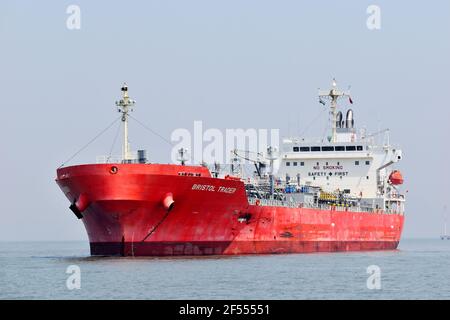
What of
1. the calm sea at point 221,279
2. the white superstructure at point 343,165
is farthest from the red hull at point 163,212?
the white superstructure at point 343,165

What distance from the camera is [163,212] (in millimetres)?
41250

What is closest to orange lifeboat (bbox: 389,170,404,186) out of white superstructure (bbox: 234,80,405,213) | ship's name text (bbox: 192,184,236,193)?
white superstructure (bbox: 234,80,405,213)

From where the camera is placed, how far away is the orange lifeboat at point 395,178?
213 ft

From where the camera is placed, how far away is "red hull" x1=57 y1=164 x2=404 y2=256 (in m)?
40.4

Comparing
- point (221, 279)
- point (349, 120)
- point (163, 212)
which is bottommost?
point (221, 279)

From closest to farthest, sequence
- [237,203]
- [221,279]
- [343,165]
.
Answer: [221,279] < [237,203] < [343,165]

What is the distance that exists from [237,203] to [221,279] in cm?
1058

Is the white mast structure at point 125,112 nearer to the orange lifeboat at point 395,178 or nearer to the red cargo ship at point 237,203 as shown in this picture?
the red cargo ship at point 237,203

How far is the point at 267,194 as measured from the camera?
50.6m

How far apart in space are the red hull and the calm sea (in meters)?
1.21

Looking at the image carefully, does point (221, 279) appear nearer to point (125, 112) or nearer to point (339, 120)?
point (125, 112)

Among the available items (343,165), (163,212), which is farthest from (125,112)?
(343,165)

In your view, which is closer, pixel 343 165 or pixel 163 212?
pixel 163 212
